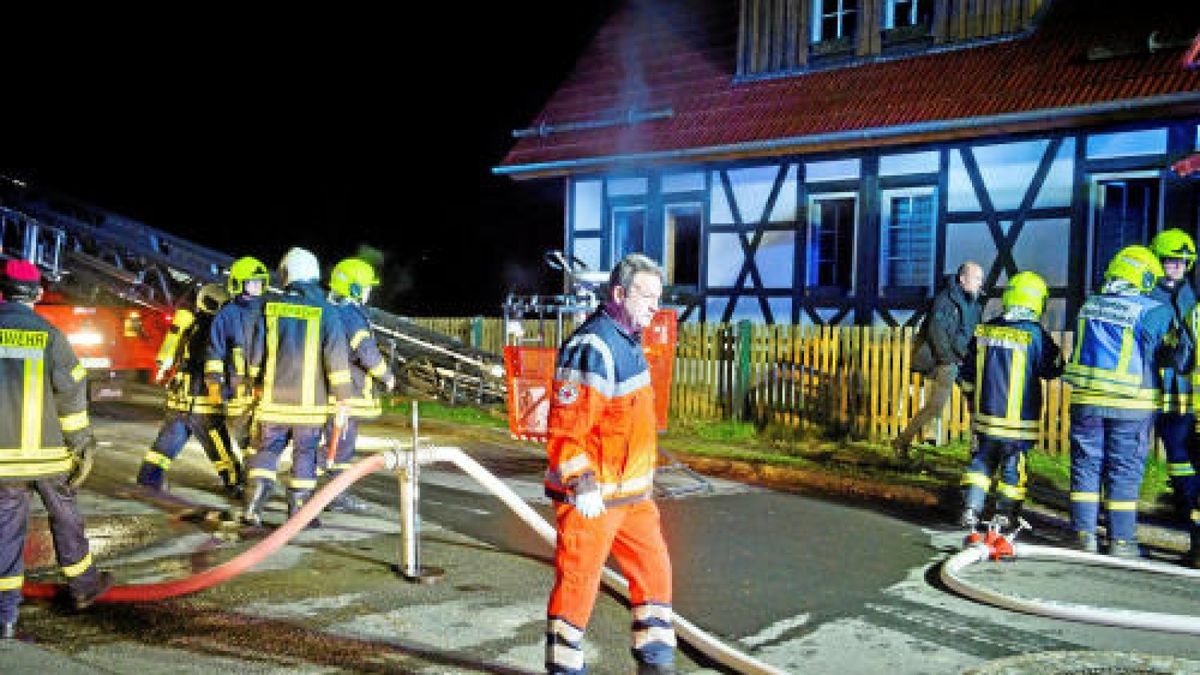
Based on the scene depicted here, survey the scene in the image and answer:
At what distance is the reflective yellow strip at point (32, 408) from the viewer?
476cm

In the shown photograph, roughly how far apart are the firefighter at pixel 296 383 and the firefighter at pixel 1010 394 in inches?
172

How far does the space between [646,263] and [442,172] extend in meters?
29.2

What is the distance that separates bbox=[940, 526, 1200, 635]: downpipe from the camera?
4922mm

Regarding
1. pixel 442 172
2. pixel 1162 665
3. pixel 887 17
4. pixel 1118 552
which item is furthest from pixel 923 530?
pixel 442 172

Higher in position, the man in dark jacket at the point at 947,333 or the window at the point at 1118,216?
the window at the point at 1118,216

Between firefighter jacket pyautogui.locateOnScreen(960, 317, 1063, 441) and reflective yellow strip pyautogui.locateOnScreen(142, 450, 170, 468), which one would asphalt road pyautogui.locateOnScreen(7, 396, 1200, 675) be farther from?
firefighter jacket pyautogui.locateOnScreen(960, 317, 1063, 441)

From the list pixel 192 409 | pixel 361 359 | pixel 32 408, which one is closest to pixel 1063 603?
pixel 361 359

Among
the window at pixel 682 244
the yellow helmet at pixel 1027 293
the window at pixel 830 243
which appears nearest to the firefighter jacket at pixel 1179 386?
the yellow helmet at pixel 1027 293

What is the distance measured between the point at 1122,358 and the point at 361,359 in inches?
204

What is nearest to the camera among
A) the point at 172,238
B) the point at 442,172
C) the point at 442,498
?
the point at 442,498

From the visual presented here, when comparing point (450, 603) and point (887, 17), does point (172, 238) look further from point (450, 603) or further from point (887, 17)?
point (450, 603)

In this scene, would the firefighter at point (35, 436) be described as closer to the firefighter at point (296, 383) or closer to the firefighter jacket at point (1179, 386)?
the firefighter at point (296, 383)

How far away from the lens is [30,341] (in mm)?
4785

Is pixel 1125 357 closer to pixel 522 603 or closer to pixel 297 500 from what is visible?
pixel 522 603
